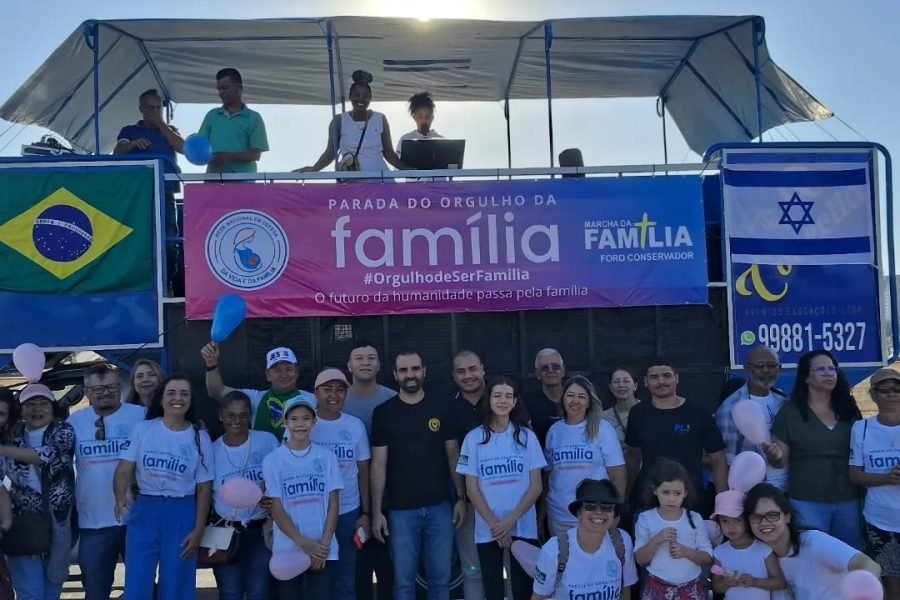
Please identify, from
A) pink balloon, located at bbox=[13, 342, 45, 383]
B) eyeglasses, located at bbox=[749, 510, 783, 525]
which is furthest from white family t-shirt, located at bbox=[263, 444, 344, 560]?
eyeglasses, located at bbox=[749, 510, 783, 525]

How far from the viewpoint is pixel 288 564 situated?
4.25 metres

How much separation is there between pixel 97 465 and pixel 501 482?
2.38m

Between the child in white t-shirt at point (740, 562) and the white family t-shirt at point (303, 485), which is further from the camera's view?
the white family t-shirt at point (303, 485)

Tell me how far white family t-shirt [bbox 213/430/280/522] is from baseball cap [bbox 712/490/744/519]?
8.17 ft

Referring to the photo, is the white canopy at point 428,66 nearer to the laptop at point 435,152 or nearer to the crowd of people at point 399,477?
the laptop at point 435,152

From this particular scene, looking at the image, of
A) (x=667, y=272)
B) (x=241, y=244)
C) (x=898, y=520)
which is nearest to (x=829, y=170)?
(x=667, y=272)

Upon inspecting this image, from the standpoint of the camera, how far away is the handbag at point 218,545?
445cm

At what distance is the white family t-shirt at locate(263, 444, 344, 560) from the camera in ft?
14.2

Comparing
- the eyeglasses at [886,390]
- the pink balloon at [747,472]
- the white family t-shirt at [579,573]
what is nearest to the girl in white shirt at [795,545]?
the pink balloon at [747,472]

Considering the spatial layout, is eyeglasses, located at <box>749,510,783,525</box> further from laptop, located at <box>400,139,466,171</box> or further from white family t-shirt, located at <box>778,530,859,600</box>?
laptop, located at <box>400,139,466,171</box>

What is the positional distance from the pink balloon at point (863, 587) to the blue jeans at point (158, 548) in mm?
3370

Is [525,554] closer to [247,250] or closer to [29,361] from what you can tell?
[247,250]

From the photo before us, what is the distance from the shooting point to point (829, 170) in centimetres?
589

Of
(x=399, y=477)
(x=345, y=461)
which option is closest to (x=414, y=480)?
(x=399, y=477)
